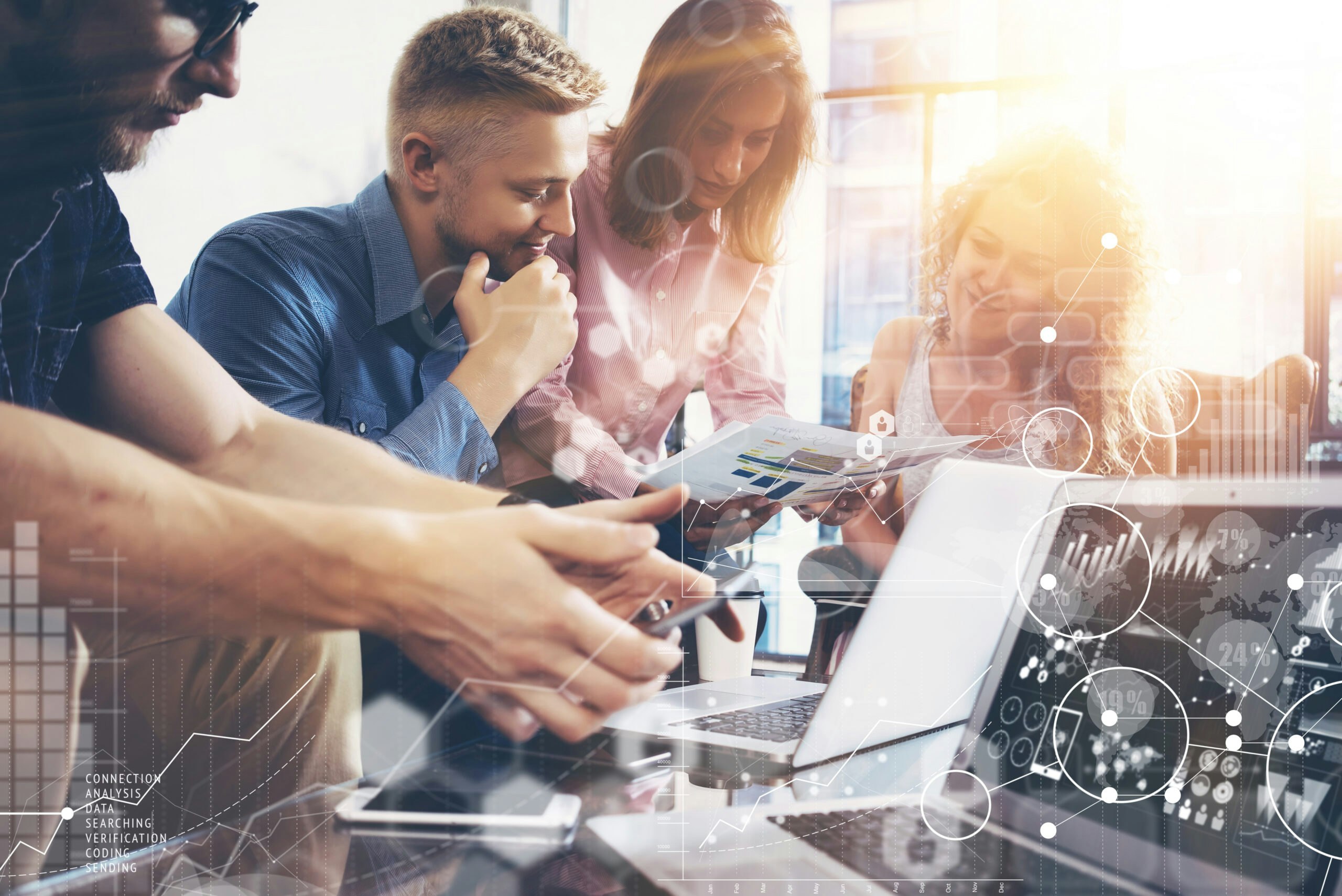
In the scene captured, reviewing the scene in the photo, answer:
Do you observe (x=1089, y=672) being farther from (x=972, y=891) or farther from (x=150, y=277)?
(x=150, y=277)

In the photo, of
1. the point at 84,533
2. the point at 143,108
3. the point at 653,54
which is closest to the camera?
the point at 84,533

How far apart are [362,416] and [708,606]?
42cm

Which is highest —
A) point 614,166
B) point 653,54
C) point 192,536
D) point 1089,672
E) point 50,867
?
point 653,54

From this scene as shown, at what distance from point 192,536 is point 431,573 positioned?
18 cm

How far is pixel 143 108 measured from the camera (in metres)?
0.75

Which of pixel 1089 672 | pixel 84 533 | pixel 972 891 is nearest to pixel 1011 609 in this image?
pixel 1089 672

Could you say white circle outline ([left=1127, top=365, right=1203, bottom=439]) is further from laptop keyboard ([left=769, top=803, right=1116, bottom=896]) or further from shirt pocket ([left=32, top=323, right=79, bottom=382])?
shirt pocket ([left=32, top=323, right=79, bottom=382])

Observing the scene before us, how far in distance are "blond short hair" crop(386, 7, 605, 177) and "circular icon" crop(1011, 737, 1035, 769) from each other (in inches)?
29.5

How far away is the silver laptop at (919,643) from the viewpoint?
69 cm

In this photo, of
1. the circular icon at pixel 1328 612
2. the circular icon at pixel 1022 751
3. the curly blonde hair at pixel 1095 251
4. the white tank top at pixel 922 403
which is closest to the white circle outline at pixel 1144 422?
the curly blonde hair at pixel 1095 251

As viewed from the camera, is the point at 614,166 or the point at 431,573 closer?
the point at 431,573

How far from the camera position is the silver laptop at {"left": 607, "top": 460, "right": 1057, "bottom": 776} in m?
0.69

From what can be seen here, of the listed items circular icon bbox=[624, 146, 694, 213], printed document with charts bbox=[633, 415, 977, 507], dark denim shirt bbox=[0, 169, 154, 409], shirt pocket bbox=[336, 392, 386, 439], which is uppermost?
circular icon bbox=[624, 146, 694, 213]

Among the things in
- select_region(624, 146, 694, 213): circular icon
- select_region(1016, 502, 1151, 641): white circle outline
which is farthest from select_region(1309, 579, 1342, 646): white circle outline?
select_region(624, 146, 694, 213): circular icon
